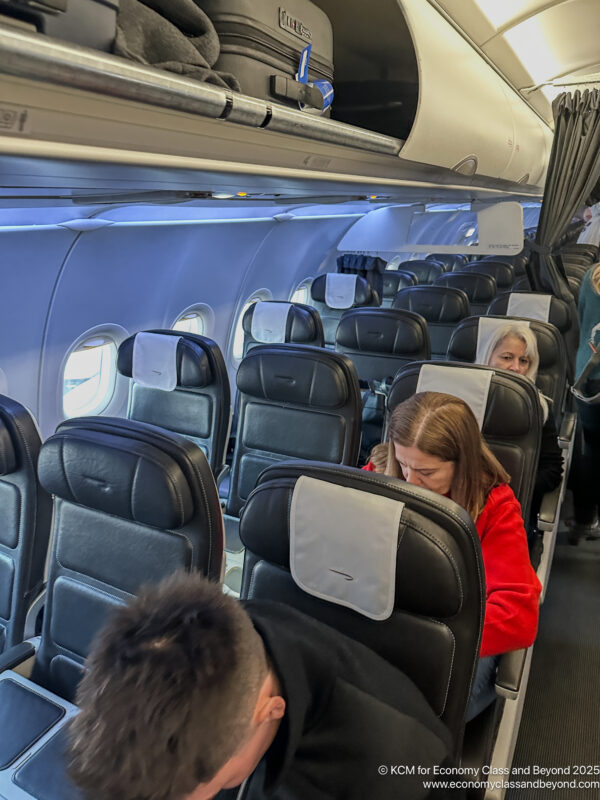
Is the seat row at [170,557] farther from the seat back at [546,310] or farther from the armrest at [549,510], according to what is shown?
the seat back at [546,310]

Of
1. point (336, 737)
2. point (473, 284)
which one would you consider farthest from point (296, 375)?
point (473, 284)

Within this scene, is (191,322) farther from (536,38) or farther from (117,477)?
(117,477)

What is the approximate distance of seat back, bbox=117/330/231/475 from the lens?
10.9 ft

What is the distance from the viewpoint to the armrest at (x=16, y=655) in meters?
1.93

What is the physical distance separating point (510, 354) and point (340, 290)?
3603 millimetres

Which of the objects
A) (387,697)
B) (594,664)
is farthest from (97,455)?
(594,664)

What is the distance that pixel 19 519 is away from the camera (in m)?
2.12

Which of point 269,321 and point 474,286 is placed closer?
point 269,321

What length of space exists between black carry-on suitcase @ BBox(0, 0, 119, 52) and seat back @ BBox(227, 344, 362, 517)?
201 centimetres

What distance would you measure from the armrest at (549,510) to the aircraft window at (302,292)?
5085 mm

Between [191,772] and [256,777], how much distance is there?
1.04 ft

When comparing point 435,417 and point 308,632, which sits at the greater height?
point 435,417

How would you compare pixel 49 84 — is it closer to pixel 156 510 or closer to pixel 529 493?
pixel 156 510

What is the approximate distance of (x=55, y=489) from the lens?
1881mm
